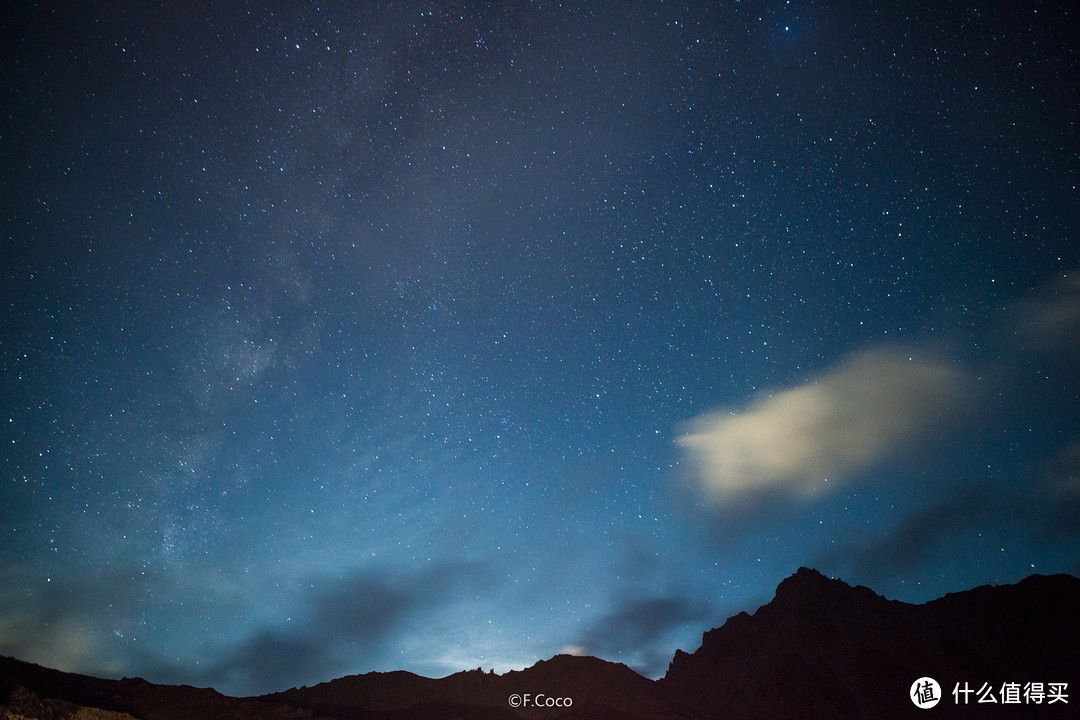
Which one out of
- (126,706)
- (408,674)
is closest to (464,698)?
(408,674)

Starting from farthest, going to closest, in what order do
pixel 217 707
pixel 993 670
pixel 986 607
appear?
1. pixel 986 607
2. pixel 993 670
3. pixel 217 707

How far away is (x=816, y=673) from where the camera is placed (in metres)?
99.1

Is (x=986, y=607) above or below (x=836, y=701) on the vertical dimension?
above

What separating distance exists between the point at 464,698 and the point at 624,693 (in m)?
29.8

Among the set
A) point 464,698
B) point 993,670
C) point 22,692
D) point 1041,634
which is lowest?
point 464,698

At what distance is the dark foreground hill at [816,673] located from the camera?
3245 inches

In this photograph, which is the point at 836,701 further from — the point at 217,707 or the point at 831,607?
the point at 217,707

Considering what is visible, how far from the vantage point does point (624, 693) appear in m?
95.4

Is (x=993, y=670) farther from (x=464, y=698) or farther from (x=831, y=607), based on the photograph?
(x=464, y=698)

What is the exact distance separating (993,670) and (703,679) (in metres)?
53.7

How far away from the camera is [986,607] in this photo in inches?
4373

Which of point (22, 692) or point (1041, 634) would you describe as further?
point (1041, 634)

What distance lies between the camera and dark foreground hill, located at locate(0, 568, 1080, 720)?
82.4 meters

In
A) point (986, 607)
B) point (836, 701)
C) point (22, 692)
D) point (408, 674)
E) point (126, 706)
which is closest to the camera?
point (22, 692)
